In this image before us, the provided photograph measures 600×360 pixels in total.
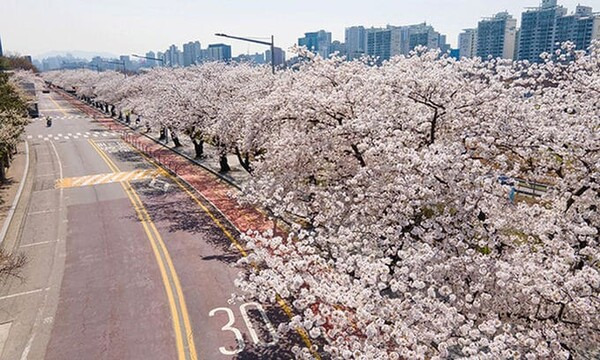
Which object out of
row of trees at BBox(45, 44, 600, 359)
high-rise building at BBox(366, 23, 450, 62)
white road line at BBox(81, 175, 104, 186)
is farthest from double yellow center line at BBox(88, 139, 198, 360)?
high-rise building at BBox(366, 23, 450, 62)

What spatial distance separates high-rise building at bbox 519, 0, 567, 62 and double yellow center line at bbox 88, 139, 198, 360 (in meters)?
89.9

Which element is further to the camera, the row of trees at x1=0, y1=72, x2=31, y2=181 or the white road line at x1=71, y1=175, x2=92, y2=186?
the white road line at x1=71, y1=175, x2=92, y2=186

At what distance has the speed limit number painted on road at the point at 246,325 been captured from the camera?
11462 mm

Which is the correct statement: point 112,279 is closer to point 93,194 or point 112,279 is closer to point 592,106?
point 93,194

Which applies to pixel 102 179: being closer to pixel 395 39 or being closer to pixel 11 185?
pixel 11 185

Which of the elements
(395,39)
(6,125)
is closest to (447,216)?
(6,125)

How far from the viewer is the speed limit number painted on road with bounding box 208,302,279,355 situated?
37.6ft

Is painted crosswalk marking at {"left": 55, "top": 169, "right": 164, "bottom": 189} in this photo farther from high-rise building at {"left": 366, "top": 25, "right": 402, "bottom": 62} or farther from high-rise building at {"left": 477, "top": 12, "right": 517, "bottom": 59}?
high-rise building at {"left": 366, "top": 25, "right": 402, "bottom": 62}

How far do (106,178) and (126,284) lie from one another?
18.1 meters

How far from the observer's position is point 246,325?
40.9 feet

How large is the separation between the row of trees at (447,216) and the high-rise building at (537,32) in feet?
294

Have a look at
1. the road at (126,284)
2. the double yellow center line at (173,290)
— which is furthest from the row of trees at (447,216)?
the road at (126,284)

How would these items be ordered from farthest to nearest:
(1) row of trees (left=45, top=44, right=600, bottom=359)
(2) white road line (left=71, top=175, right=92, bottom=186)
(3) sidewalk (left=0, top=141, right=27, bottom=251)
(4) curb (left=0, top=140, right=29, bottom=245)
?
1. (2) white road line (left=71, top=175, right=92, bottom=186)
2. (3) sidewalk (left=0, top=141, right=27, bottom=251)
3. (4) curb (left=0, top=140, right=29, bottom=245)
4. (1) row of trees (left=45, top=44, right=600, bottom=359)

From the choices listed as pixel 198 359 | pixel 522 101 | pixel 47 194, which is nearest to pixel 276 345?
pixel 198 359
